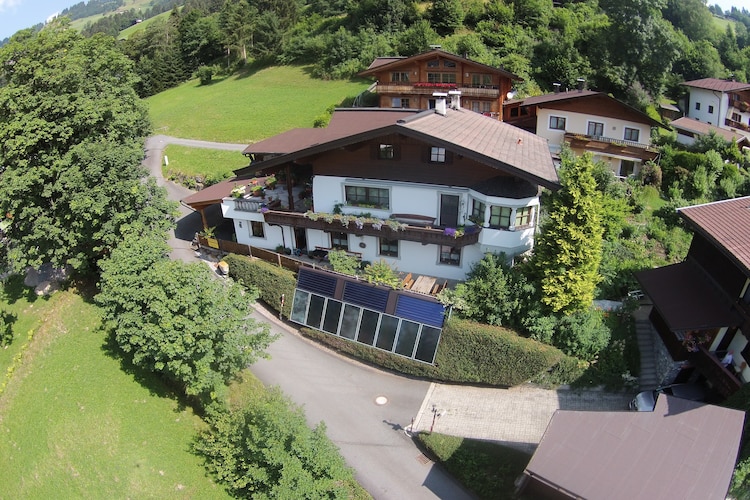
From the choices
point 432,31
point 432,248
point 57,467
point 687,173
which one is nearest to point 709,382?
point 432,248

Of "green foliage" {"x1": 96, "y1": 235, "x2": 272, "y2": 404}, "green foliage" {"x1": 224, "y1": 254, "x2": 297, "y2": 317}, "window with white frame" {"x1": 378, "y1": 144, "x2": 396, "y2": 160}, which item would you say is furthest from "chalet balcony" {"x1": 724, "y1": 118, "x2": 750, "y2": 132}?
"green foliage" {"x1": 96, "y1": 235, "x2": 272, "y2": 404}

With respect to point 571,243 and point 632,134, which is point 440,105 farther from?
point 632,134

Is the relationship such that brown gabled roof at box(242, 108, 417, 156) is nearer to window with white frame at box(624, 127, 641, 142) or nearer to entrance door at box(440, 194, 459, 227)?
entrance door at box(440, 194, 459, 227)

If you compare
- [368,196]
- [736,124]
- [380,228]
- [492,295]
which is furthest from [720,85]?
[380,228]

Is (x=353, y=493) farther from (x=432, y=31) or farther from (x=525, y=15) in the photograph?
(x=525, y=15)

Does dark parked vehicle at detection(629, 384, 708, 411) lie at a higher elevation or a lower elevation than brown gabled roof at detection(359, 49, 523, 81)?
lower
